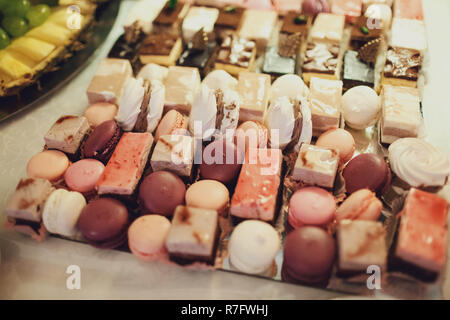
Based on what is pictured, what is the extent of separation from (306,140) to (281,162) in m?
0.23

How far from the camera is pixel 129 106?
8.08 ft

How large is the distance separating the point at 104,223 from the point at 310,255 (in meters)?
1.02

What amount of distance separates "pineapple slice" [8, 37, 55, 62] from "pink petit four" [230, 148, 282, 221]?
1760 mm

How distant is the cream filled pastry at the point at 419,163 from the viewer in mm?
2111

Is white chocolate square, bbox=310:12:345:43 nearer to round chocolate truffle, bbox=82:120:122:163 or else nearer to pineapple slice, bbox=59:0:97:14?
round chocolate truffle, bbox=82:120:122:163

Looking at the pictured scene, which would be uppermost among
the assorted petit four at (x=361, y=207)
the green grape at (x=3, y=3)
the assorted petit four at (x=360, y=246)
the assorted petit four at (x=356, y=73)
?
the green grape at (x=3, y=3)

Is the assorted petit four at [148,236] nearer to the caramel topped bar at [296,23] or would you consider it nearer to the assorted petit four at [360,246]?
the assorted petit four at [360,246]

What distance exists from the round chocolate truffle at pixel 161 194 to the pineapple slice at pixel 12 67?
1380 millimetres

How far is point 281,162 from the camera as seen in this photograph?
2.27 metres

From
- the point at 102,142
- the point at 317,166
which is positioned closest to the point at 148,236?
the point at 102,142

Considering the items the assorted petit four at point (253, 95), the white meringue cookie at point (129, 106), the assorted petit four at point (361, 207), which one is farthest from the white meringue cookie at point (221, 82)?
the assorted petit four at point (361, 207)

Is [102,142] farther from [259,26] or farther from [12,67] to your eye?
[259,26]
